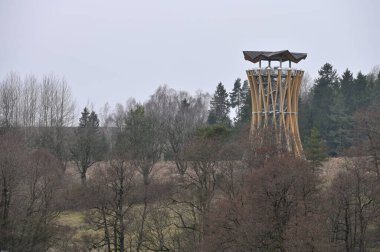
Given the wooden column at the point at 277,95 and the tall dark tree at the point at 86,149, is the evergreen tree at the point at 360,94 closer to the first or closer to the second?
the wooden column at the point at 277,95

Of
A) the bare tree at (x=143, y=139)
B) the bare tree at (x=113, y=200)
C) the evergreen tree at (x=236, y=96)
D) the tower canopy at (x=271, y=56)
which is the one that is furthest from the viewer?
the evergreen tree at (x=236, y=96)

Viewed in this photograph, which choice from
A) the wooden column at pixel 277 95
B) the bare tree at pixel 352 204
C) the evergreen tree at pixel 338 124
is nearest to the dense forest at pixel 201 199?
the bare tree at pixel 352 204

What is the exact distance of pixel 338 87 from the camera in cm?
5781

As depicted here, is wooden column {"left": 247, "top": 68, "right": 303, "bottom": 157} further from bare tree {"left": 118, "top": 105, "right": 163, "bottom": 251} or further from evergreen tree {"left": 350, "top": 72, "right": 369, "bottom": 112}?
evergreen tree {"left": 350, "top": 72, "right": 369, "bottom": 112}

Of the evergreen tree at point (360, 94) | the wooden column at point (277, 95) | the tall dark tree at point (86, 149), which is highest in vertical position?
the evergreen tree at point (360, 94)

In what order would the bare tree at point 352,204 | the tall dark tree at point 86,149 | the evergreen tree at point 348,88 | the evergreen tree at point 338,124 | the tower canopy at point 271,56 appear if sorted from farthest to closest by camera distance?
the evergreen tree at point 348,88
the evergreen tree at point 338,124
the tall dark tree at point 86,149
the tower canopy at point 271,56
the bare tree at point 352,204

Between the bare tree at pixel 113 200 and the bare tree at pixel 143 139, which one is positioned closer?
the bare tree at pixel 113 200

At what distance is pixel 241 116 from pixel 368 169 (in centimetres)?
2912

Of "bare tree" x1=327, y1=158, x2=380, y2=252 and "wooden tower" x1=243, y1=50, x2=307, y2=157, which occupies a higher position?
"wooden tower" x1=243, y1=50, x2=307, y2=157

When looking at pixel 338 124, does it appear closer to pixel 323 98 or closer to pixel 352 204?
pixel 323 98

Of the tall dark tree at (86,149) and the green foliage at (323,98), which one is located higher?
the green foliage at (323,98)

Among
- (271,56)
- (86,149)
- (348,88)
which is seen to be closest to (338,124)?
(348,88)

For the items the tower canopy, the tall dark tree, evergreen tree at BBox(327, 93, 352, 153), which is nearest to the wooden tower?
the tower canopy

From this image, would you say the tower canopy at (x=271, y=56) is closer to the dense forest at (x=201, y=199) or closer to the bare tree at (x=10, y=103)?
the dense forest at (x=201, y=199)
